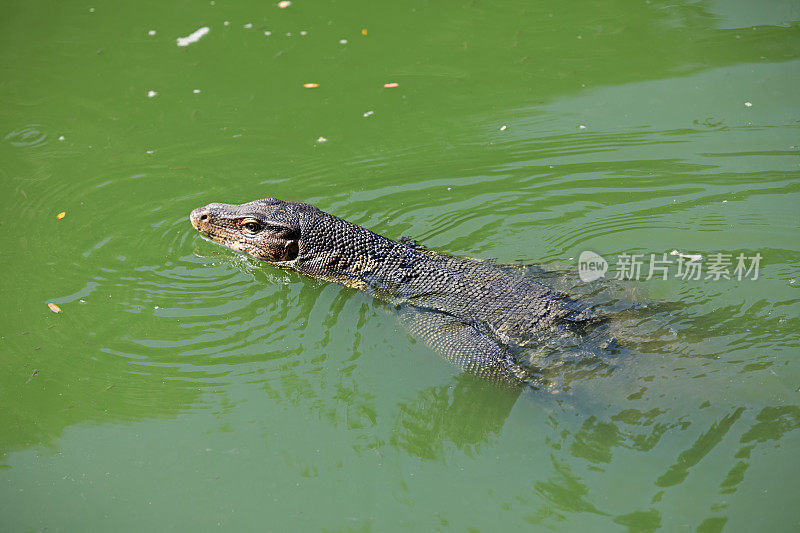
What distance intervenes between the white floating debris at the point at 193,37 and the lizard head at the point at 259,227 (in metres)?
3.75

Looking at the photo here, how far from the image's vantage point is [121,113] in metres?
7.33

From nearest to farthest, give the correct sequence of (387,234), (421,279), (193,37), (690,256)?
(421,279) → (690,256) → (387,234) → (193,37)

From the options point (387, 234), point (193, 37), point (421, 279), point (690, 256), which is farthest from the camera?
point (193, 37)

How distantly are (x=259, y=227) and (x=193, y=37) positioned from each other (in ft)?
14.0

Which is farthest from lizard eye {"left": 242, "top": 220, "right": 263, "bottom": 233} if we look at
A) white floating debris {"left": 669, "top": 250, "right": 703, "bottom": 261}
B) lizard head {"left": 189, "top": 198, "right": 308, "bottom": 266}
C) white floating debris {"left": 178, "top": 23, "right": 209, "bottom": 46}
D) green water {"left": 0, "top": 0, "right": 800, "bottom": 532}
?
white floating debris {"left": 178, "top": 23, "right": 209, "bottom": 46}

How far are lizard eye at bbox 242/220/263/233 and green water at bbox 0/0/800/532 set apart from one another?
0.37 meters

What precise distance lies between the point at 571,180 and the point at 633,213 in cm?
68

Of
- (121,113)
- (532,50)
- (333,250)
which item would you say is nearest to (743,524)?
(333,250)

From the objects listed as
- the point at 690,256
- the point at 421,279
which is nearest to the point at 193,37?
the point at 421,279

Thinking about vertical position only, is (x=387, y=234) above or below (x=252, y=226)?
below

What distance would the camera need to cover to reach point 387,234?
226 inches

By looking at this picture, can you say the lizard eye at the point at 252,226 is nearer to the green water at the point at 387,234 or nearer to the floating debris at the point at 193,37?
the green water at the point at 387,234

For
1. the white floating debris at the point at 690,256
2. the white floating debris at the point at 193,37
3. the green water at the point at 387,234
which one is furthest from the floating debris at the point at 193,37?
the white floating debris at the point at 690,256

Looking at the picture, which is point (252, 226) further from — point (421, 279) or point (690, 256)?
point (690, 256)
